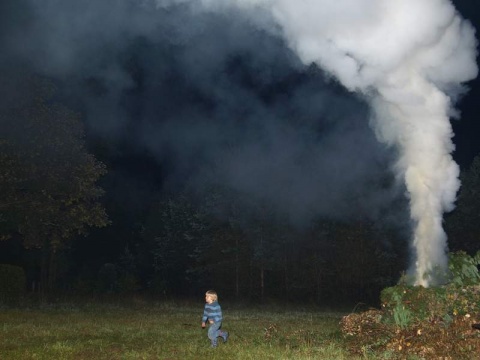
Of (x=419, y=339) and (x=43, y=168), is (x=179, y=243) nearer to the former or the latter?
(x=43, y=168)

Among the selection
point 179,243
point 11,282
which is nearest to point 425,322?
point 11,282

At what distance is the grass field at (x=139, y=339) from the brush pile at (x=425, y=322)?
0.76 m

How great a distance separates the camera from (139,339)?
14266mm

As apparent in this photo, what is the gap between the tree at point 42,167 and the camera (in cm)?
2236

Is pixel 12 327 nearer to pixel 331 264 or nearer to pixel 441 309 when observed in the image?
pixel 441 309

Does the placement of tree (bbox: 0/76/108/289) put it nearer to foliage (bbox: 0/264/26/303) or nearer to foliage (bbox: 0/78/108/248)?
foliage (bbox: 0/78/108/248)

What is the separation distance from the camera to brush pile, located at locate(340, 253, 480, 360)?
1122 cm

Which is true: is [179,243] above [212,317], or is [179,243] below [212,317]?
above

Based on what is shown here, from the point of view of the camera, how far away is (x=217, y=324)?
13008 millimetres

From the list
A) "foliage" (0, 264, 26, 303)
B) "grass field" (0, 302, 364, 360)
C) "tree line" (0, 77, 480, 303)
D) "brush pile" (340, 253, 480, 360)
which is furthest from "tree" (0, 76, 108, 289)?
"brush pile" (340, 253, 480, 360)

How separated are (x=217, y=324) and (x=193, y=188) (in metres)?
50.6

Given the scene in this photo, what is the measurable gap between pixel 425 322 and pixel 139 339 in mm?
7510

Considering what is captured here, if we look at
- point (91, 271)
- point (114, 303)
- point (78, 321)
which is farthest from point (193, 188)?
point (78, 321)

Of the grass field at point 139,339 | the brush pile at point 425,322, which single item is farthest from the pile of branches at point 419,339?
the grass field at point 139,339
